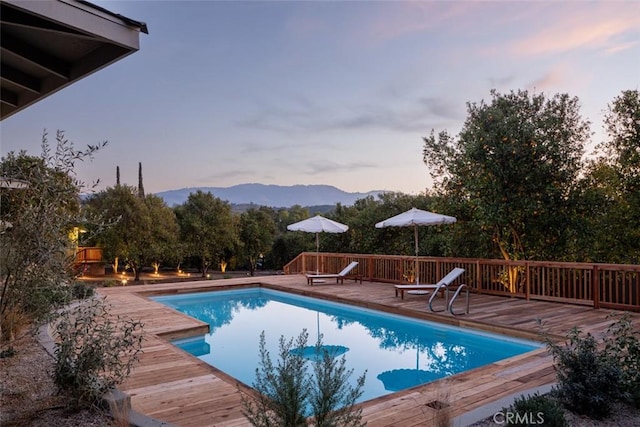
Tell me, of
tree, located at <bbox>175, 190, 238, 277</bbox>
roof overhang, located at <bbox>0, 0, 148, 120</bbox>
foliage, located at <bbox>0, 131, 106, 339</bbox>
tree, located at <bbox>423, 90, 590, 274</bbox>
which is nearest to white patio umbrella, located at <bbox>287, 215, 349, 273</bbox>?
tree, located at <bbox>423, 90, 590, 274</bbox>

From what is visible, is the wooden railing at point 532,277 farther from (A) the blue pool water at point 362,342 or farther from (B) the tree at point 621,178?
(A) the blue pool water at point 362,342

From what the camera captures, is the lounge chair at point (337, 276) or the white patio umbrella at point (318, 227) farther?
the white patio umbrella at point (318, 227)

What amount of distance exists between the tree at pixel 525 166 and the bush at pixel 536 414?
6.76 m

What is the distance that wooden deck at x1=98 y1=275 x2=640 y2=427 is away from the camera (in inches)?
142

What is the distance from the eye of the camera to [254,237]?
28609 mm

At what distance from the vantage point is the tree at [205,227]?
26766 mm

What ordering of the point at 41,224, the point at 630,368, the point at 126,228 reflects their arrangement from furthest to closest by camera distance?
1. the point at 126,228
2. the point at 630,368
3. the point at 41,224

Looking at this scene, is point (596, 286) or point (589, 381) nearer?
point (589, 381)

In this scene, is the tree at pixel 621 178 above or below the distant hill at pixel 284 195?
below

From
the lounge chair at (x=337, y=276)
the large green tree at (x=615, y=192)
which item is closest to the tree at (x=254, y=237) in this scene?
the lounge chair at (x=337, y=276)

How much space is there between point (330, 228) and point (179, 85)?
6896 millimetres

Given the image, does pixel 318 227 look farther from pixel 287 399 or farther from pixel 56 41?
pixel 287 399

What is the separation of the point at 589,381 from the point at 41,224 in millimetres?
4196

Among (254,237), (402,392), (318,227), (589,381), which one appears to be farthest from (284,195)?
(589,381)
